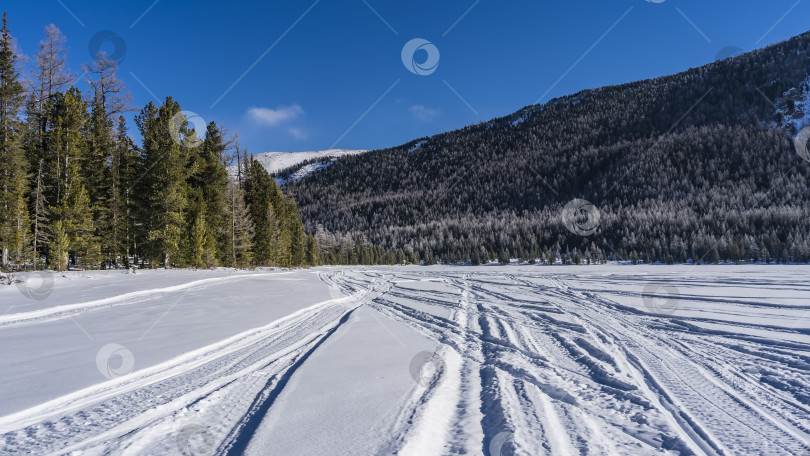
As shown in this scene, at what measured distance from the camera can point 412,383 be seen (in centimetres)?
423

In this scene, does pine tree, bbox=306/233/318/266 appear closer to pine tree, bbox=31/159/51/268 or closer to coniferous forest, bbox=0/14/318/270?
coniferous forest, bbox=0/14/318/270

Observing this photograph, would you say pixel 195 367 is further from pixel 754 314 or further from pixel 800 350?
pixel 754 314

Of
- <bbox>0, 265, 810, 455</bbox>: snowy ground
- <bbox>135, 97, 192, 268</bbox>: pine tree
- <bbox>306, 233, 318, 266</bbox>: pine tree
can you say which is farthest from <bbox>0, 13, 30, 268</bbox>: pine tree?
<bbox>306, 233, 318, 266</bbox>: pine tree

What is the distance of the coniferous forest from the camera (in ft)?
62.6

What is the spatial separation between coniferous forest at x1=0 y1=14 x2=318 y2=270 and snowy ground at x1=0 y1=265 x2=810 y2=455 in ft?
45.9

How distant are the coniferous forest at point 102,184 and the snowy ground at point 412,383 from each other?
550 inches

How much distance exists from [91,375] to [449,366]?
449 centimetres

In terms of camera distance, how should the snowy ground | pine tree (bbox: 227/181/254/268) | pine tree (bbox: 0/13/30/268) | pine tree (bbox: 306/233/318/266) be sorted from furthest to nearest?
1. pine tree (bbox: 306/233/318/266)
2. pine tree (bbox: 227/181/254/268)
3. pine tree (bbox: 0/13/30/268)
4. the snowy ground

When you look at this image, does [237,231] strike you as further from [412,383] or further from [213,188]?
[412,383]

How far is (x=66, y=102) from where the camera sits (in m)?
21.0

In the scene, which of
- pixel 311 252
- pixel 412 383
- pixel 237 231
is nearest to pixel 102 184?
pixel 237 231

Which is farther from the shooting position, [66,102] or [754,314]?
[66,102]

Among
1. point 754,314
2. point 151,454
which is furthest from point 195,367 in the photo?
point 754,314

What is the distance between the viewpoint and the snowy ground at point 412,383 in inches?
115
